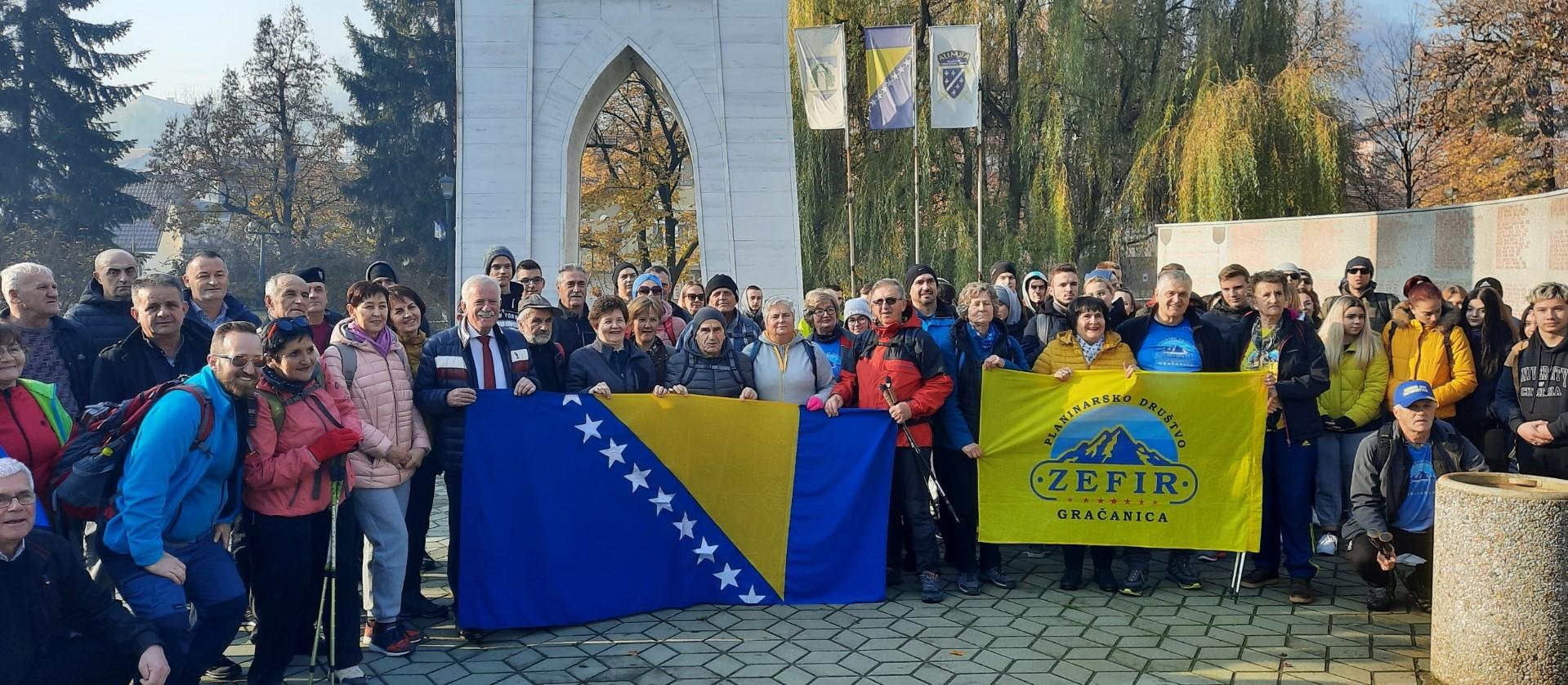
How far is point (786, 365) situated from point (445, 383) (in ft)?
6.44

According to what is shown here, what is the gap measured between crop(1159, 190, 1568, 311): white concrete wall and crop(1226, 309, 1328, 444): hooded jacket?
6710 mm

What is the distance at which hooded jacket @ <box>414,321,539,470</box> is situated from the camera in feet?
17.5

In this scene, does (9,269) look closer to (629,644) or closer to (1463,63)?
(629,644)

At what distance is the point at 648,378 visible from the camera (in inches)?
236

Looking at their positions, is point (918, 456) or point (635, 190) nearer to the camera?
point (918, 456)

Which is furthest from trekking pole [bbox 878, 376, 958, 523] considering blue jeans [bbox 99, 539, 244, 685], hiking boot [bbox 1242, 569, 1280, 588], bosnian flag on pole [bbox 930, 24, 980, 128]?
bosnian flag on pole [bbox 930, 24, 980, 128]

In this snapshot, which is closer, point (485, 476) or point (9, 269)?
point (9, 269)

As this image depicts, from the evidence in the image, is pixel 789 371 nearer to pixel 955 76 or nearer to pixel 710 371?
pixel 710 371

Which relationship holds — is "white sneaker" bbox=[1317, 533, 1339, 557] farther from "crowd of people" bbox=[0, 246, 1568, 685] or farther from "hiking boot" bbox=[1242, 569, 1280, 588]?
"hiking boot" bbox=[1242, 569, 1280, 588]

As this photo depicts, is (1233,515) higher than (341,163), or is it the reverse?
(341,163)

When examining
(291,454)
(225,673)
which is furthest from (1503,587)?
(225,673)

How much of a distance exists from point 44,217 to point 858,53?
1067 inches

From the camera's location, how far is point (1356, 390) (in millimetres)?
6070

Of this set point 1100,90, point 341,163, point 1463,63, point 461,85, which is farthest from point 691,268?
point 1463,63
